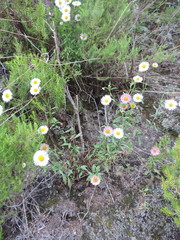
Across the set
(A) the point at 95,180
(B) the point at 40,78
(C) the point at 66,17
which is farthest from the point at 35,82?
(A) the point at 95,180

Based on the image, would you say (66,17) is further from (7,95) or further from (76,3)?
(7,95)

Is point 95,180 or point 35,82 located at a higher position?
point 35,82

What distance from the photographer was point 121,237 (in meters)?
1.31

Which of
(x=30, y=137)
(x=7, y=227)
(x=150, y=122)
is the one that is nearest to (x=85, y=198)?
(x=7, y=227)

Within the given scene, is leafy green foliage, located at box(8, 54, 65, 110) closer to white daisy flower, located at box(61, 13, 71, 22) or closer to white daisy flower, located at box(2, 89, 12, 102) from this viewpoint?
white daisy flower, located at box(2, 89, 12, 102)

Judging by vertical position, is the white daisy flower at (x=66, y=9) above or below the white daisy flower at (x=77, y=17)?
above

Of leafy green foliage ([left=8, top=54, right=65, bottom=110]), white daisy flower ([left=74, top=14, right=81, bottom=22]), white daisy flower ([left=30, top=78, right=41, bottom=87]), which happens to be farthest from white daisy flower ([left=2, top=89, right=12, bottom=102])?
white daisy flower ([left=74, top=14, right=81, bottom=22])

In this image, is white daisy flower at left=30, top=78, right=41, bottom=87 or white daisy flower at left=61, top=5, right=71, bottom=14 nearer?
white daisy flower at left=30, top=78, right=41, bottom=87

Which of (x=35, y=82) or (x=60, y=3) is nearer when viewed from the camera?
(x=35, y=82)

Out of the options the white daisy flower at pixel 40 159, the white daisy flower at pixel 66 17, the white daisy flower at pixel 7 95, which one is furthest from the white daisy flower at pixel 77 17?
the white daisy flower at pixel 40 159

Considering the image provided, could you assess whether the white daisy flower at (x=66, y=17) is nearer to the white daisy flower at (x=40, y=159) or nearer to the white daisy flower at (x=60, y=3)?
the white daisy flower at (x=60, y=3)

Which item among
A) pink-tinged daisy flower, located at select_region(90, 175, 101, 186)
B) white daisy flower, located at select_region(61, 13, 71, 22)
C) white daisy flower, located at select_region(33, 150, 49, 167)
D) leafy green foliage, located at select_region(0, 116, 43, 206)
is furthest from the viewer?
white daisy flower, located at select_region(61, 13, 71, 22)

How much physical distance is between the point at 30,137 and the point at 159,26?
2441 mm

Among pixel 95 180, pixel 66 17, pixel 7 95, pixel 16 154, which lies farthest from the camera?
pixel 66 17
